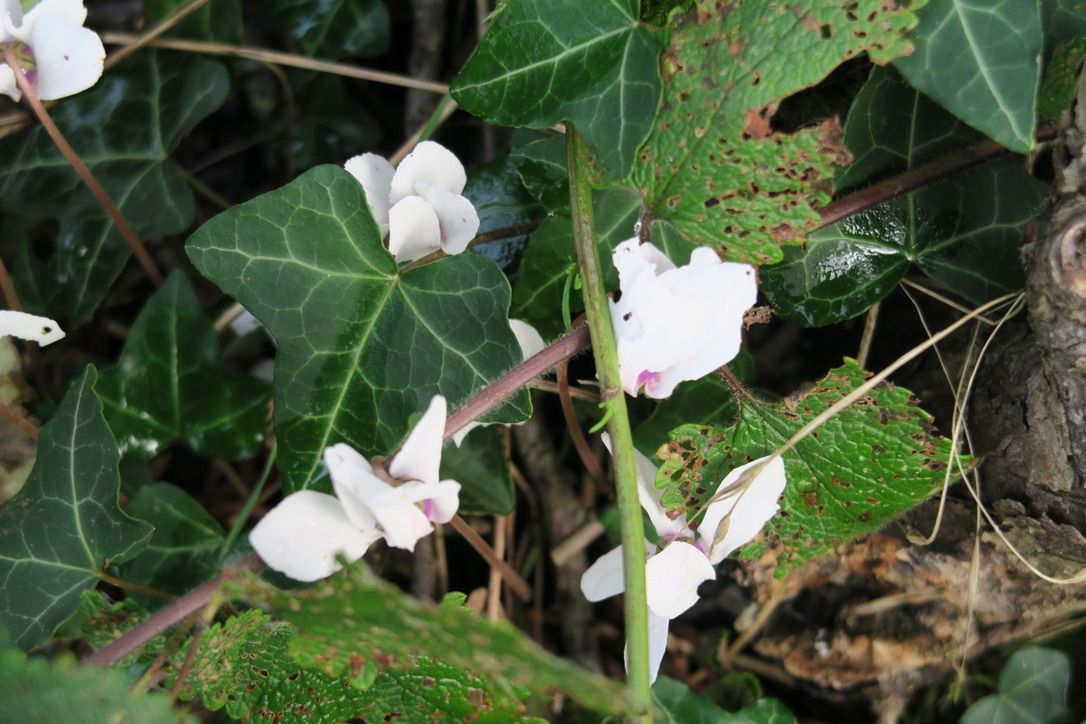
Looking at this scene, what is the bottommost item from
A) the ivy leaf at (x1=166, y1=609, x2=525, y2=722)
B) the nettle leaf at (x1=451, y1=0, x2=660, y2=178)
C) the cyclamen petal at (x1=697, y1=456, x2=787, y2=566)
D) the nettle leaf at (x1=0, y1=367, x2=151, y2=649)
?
the ivy leaf at (x1=166, y1=609, x2=525, y2=722)

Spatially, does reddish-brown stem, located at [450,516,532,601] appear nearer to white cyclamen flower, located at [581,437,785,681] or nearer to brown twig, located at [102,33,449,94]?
white cyclamen flower, located at [581,437,785,681]

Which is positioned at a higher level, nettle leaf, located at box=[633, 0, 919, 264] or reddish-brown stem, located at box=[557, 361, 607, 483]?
nettle leaf, located at box=[633, 0, 919, 264]

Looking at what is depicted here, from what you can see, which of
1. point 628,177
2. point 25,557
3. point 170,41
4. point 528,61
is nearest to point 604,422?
point 628,177

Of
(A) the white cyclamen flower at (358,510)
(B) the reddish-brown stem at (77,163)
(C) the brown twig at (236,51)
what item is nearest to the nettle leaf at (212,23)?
(C) the brown twig at (236,51)

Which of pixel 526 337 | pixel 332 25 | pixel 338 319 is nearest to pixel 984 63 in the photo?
pixel 526 337

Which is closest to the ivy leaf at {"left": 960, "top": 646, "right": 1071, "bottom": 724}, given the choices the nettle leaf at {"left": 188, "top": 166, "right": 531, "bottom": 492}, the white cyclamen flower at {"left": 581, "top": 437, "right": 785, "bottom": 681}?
the white cyclamen flower at {"left": 581, "top": 437, "right": 785, "bottom": 681}

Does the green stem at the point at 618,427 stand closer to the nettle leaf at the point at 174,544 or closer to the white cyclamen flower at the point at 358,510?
the white cyclamen flower at the point at 358,510

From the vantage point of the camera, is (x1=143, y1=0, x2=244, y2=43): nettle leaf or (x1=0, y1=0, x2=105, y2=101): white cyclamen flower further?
(x1=143, y1=0, x2=244, y2=43): nettle leaf

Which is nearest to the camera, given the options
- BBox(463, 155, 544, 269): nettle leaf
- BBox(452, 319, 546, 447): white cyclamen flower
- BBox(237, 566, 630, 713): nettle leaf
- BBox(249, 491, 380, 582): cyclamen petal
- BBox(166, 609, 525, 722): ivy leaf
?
BBox(237, 566, 630, 713): nettle leaf
